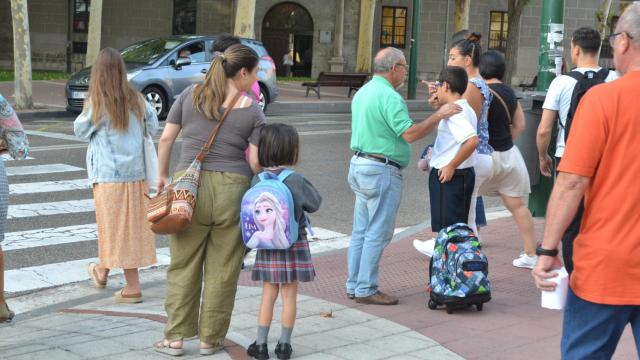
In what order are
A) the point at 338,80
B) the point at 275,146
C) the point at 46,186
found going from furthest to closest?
the point at 338,80, the point at 46,186, the point at 275,146

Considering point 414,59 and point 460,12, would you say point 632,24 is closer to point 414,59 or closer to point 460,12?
point 414,59

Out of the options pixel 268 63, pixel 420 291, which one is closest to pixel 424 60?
pixel 268 63

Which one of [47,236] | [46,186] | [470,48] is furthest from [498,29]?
[470,48]

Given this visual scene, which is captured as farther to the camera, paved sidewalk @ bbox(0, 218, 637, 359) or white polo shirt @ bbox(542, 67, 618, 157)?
white polo shirt @ bbox(542, 67, 618, 157)

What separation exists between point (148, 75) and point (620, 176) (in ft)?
53.0

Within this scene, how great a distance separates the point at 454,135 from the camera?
6359mm

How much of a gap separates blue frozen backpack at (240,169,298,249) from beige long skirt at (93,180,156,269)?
5.96ft

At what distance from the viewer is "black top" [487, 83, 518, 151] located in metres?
7.48

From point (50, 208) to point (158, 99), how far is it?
9353mm

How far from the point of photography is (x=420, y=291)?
269 inches

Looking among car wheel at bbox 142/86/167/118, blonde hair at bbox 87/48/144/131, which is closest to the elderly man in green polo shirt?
blonde hair at bbox 87/48/144/131

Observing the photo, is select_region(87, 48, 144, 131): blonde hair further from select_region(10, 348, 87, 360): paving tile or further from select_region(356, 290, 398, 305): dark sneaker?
select_region(356, 290, 398, 305): dark sneaker

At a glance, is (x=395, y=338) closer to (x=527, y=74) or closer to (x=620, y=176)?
(x=620, y=176)

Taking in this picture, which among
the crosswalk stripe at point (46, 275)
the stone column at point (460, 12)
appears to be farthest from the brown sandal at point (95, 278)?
the stone column at point (460, 12)
